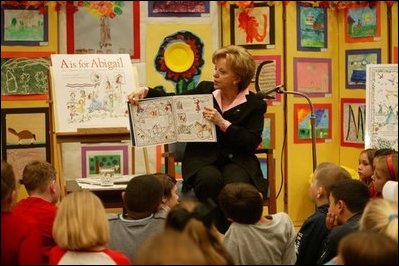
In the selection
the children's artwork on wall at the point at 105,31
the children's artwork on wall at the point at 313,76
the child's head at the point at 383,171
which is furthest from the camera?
the children's artwork on wall at the point at 313,76

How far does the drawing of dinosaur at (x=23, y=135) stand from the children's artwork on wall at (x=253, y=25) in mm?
2065

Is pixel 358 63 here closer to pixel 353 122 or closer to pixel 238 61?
pixel 353 122

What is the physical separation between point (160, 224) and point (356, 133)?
393 centimetres

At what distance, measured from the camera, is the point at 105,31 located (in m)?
6.55

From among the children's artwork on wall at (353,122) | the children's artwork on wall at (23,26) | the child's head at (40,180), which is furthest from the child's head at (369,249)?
the children's artwork on wall at (23,26)

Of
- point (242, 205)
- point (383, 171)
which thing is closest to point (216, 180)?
point (383, 171)

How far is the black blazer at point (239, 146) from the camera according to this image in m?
4.50

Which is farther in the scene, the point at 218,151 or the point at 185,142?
the point at 185,142

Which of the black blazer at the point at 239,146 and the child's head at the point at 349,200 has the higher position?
the black blazer at the point at 239,146

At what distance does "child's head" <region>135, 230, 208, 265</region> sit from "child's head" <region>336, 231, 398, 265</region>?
1.67 ft

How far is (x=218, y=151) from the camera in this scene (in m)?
4.59

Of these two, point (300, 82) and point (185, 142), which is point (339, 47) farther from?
point (185, 142)

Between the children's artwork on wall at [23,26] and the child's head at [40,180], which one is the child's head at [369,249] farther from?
the children's artwork on wall at [23,26]

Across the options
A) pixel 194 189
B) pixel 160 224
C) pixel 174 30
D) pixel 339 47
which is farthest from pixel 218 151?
pixel 339 47
